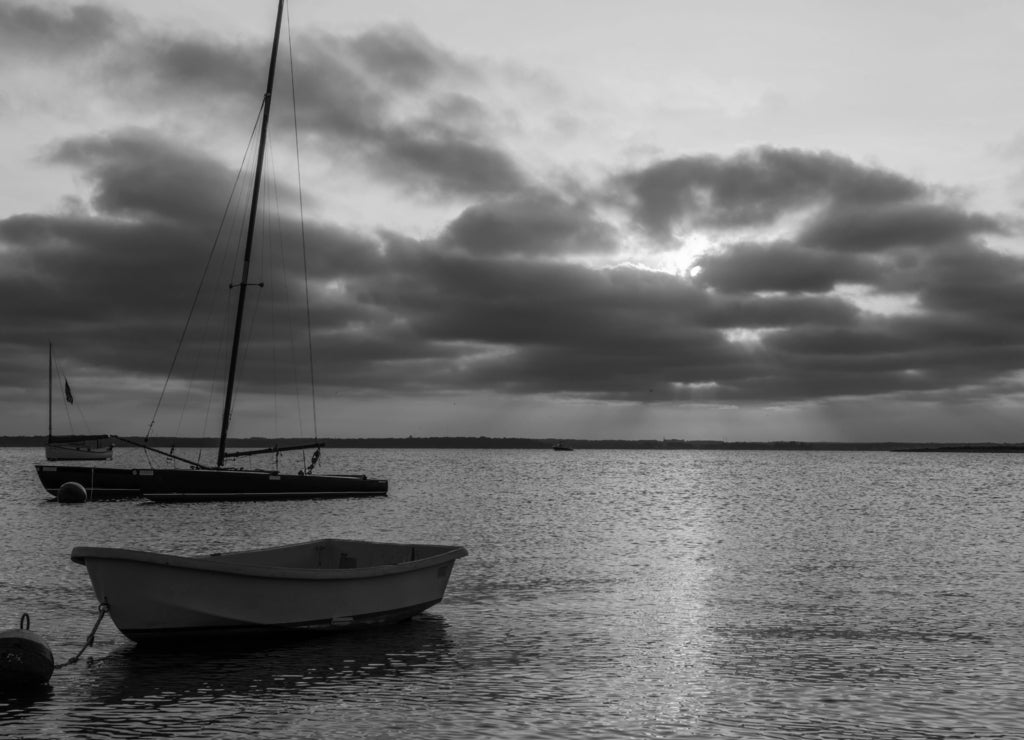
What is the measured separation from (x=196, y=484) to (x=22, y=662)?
51.2 m

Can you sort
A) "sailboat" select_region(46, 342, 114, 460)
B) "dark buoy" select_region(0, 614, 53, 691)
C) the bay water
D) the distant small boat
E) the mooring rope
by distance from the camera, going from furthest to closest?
"sailboat" select_region(46, 342, 114, 460) → the distant small boat → the mooring rope → "dark buoy" select_region(0, 614, 53, 691) → the bay water

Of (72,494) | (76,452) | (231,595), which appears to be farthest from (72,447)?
(231,595)

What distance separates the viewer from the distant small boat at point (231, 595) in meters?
20.6

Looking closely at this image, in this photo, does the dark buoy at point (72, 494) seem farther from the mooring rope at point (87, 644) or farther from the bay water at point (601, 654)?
the mooring rope at point (87, 644)

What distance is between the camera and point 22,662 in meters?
17.8

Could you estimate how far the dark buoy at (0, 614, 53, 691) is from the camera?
17.7 m

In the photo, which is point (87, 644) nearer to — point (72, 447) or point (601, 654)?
point (601, 654)

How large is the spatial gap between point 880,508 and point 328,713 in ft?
253

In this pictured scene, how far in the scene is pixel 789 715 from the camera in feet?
55.6

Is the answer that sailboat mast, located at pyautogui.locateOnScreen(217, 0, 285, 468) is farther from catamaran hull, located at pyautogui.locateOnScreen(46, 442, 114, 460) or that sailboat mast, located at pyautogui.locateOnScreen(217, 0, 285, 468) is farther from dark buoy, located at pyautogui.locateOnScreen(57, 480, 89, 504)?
catamaran hull, located at pyautogui.locateOnScreen(46, 442, 114, 460)

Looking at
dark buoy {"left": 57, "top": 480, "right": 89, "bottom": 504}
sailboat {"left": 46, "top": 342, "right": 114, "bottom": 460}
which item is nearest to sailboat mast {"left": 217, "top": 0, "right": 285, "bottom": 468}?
dark buoy {"left": 57, "top": 480, "right": 89, "bottom": 504}

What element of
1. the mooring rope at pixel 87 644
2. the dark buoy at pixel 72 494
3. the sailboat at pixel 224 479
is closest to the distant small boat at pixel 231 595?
the mooring rope at pixel 87 644

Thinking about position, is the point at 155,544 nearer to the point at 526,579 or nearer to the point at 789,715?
the point at 526,579

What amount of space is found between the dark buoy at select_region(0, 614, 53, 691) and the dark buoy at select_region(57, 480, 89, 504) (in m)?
61.6
